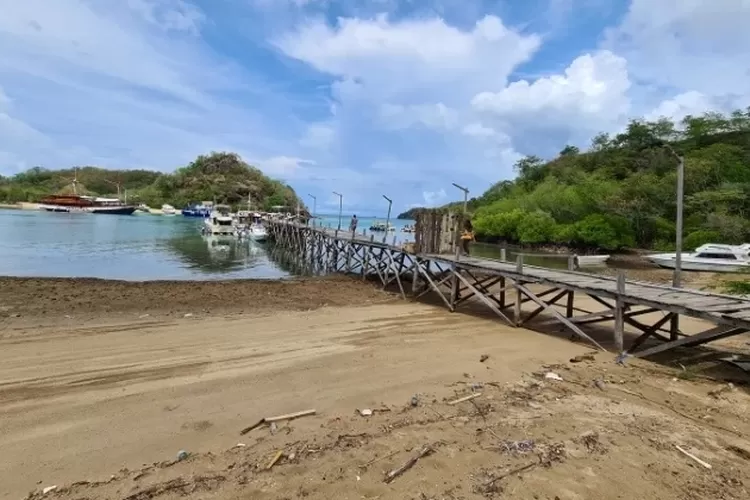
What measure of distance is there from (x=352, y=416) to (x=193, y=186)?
135275mm

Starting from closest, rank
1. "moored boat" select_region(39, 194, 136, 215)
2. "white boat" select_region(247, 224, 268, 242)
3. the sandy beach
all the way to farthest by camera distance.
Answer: the sandy beach, "white boat" select_region(247, 224, 268, 242), "moored boat" select_region(39, 194, 136, 215)

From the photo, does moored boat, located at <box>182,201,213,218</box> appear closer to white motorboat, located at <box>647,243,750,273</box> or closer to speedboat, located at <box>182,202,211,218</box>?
speedboat, located at <box>182,202,211,218</box>

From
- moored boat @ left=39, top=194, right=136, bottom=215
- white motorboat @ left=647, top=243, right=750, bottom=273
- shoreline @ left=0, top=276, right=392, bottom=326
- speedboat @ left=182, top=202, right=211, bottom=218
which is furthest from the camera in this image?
moored boat @ left=39, top=194, right=136, bottom=215

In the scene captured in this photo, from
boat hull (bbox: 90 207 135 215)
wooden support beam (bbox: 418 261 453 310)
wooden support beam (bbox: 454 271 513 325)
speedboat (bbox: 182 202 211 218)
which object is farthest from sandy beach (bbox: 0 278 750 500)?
Result: boat hull (bbox: 90 207 135 215)

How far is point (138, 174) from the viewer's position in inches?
6698

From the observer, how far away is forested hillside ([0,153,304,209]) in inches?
4749

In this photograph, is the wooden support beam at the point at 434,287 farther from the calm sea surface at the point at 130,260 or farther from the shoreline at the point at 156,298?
the calm sea surface at the point at 130,260

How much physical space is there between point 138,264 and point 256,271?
22.4 ft

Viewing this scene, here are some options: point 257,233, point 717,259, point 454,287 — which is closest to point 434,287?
point 454,287

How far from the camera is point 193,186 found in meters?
129

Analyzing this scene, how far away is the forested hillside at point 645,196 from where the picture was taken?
119ft

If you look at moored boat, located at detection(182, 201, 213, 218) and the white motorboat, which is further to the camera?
moored boat, located at detection(182, 201, 213, 218)

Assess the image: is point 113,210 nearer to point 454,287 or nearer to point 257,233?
point 257,233

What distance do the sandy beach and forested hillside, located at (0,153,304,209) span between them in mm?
106979
